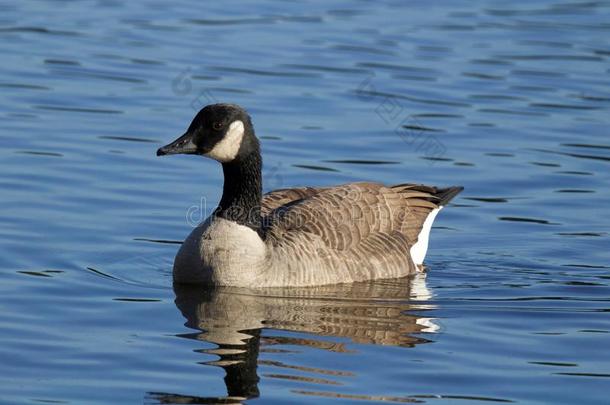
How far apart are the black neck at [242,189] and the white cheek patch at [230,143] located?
13 cm

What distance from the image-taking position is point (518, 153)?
19.1 meters

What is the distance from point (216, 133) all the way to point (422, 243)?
114 inches

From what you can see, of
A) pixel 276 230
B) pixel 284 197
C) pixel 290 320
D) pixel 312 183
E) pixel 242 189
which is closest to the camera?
pixel 290 320

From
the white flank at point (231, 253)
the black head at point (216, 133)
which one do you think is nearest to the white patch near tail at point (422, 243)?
the white flank at point (231, 253)

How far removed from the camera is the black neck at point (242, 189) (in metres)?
13.5

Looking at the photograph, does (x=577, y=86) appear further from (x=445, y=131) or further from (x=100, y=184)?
(x=100, y=184)

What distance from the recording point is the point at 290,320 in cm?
1217

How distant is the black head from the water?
1.38 metres

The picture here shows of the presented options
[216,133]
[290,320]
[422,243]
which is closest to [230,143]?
[216,133]

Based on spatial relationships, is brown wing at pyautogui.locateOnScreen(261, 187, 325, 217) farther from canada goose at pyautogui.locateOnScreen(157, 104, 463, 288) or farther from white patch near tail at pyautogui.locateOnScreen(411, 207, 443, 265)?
white patch near tail at pyautogui.locateOnScreen(411, 207, 443, 265)

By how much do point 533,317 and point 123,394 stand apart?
14.2ft

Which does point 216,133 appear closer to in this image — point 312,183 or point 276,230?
point 276,230

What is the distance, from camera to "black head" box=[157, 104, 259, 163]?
1322 centimetres

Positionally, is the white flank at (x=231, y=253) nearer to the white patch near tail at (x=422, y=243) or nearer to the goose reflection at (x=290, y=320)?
the goose reflection at (x=290, y=320)
